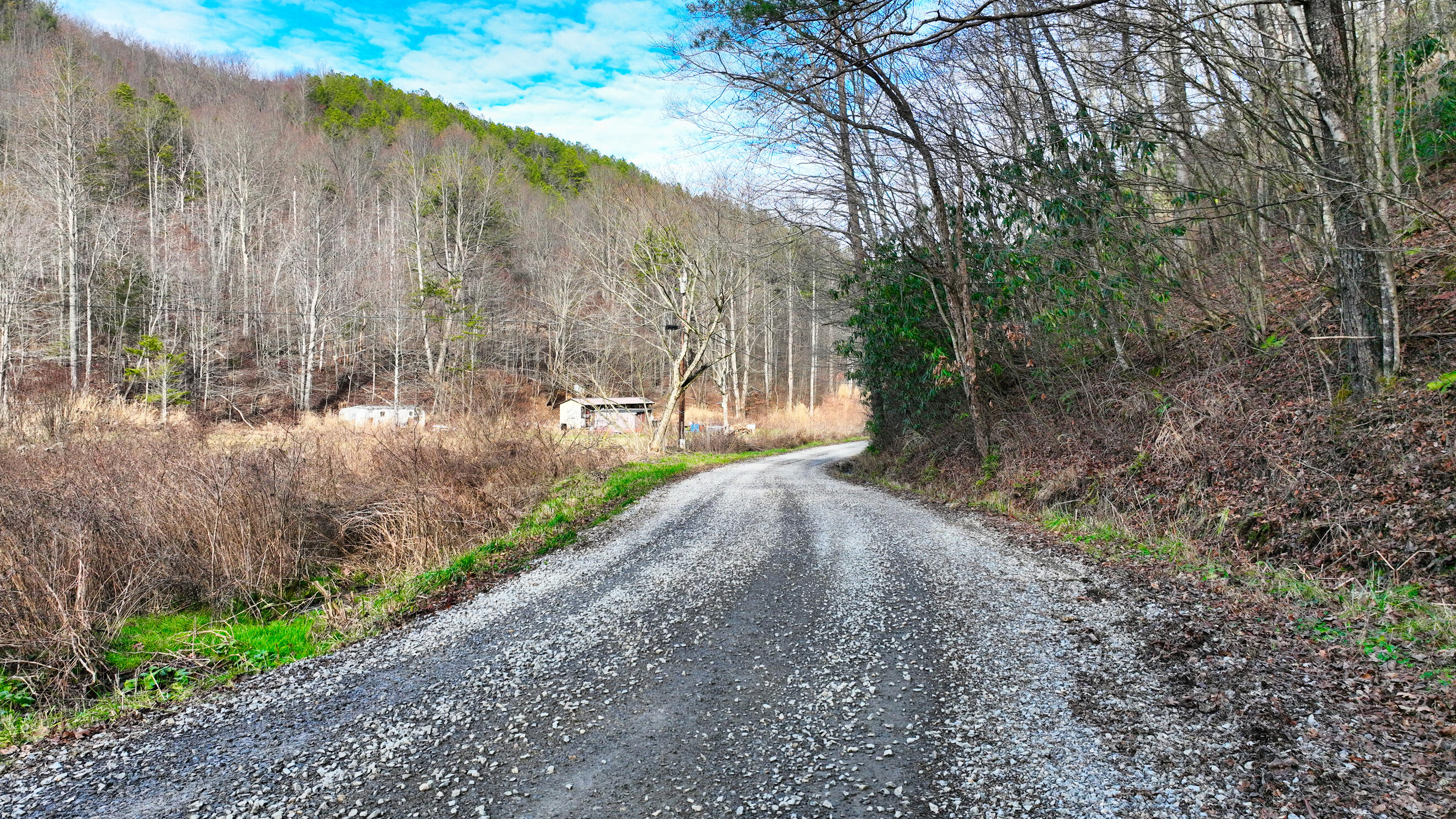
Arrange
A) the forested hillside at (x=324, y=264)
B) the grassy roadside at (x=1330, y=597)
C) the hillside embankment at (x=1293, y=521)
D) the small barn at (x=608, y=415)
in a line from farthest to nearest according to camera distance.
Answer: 1. the small barn at (x=608, y=415)
2. the forested hillside at (x=324, y=264)
3. the grassy roadside at (x=1330, y=597)
4. the hillside embankment at (x=1293, y=521)

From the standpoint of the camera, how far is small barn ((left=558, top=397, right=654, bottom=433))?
22828 mm

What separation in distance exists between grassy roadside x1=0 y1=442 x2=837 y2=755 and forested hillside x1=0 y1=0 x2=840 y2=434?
26.6 ft

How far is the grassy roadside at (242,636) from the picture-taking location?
11.6 ft

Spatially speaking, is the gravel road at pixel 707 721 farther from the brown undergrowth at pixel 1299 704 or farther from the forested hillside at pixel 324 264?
the forested hillside at pixel 324 264

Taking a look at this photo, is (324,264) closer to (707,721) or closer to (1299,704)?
(707,721)

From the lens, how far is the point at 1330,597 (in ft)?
13.4

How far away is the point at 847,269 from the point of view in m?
13.9

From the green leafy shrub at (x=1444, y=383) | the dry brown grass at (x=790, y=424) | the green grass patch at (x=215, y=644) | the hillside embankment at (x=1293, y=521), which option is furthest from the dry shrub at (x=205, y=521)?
the dry brown grass at (x=790, y=424)

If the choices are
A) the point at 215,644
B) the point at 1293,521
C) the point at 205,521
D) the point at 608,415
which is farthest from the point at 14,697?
the point at 608,415

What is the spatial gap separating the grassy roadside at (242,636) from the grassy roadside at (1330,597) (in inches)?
229

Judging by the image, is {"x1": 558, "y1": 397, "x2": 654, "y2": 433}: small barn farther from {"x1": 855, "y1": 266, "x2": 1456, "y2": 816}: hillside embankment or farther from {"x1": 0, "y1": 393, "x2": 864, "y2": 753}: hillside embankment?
{"x1": 855, "y1": 266, "x2": 1456, "y2": 816}: hillside embankment

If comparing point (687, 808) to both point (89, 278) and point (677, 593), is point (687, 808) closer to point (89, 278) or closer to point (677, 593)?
point (677, 593)

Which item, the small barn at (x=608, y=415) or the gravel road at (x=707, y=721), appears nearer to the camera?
the gravel road at (x=707, y=721)

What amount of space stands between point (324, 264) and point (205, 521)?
32.6 m
